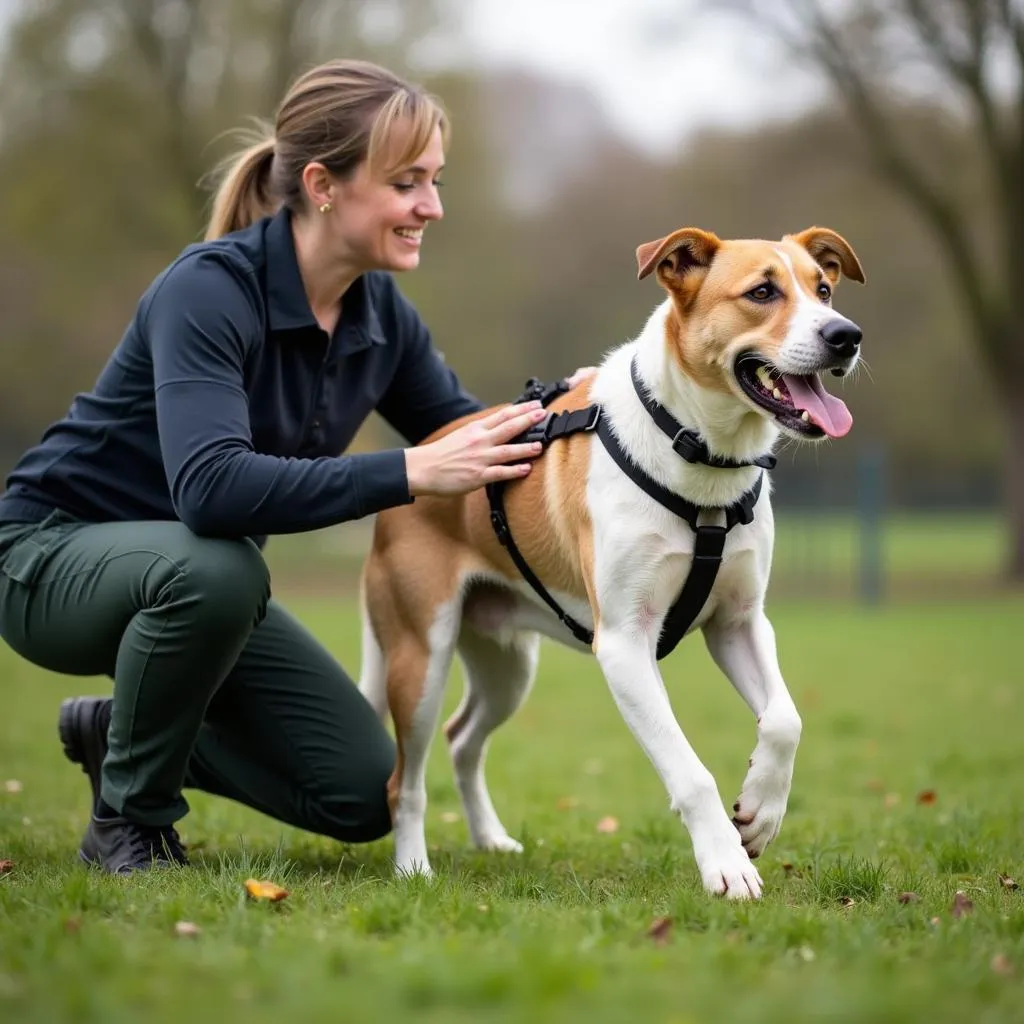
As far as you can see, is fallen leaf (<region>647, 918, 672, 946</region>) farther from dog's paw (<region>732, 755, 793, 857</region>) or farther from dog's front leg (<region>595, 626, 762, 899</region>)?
dog's paw (<region>732, 755, 793, 857</region>)

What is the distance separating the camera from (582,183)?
38.2 meters

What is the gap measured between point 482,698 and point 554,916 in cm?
174

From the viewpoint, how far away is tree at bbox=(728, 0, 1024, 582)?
62.5 ft

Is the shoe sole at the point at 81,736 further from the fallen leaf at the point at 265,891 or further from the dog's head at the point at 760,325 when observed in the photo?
the dog's head at the point at 760,325

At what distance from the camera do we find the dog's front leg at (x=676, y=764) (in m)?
3.38

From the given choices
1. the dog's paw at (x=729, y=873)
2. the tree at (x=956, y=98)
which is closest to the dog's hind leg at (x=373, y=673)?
the dog's paw at (x=729, y=873)

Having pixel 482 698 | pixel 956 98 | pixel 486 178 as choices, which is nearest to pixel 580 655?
pixel 482 698

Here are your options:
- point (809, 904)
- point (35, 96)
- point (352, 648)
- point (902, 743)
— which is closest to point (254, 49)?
point (35, 96)

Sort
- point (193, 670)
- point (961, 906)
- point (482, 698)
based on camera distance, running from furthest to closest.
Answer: point (482, 698)
point (193, 670)
point (961, 906)

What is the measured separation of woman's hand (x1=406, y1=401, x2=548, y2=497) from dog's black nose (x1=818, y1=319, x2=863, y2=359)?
0.93m

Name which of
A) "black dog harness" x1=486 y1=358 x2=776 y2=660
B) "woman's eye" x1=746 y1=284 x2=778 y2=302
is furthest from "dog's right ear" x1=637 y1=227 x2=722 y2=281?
"black dog harness" x1=486 y1=358 x2=776 y2=660

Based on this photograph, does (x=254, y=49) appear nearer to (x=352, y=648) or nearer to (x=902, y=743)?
(x=352, y=648)

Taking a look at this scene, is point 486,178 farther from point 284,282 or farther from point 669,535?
point 669,535

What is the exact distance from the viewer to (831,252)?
162 inches
